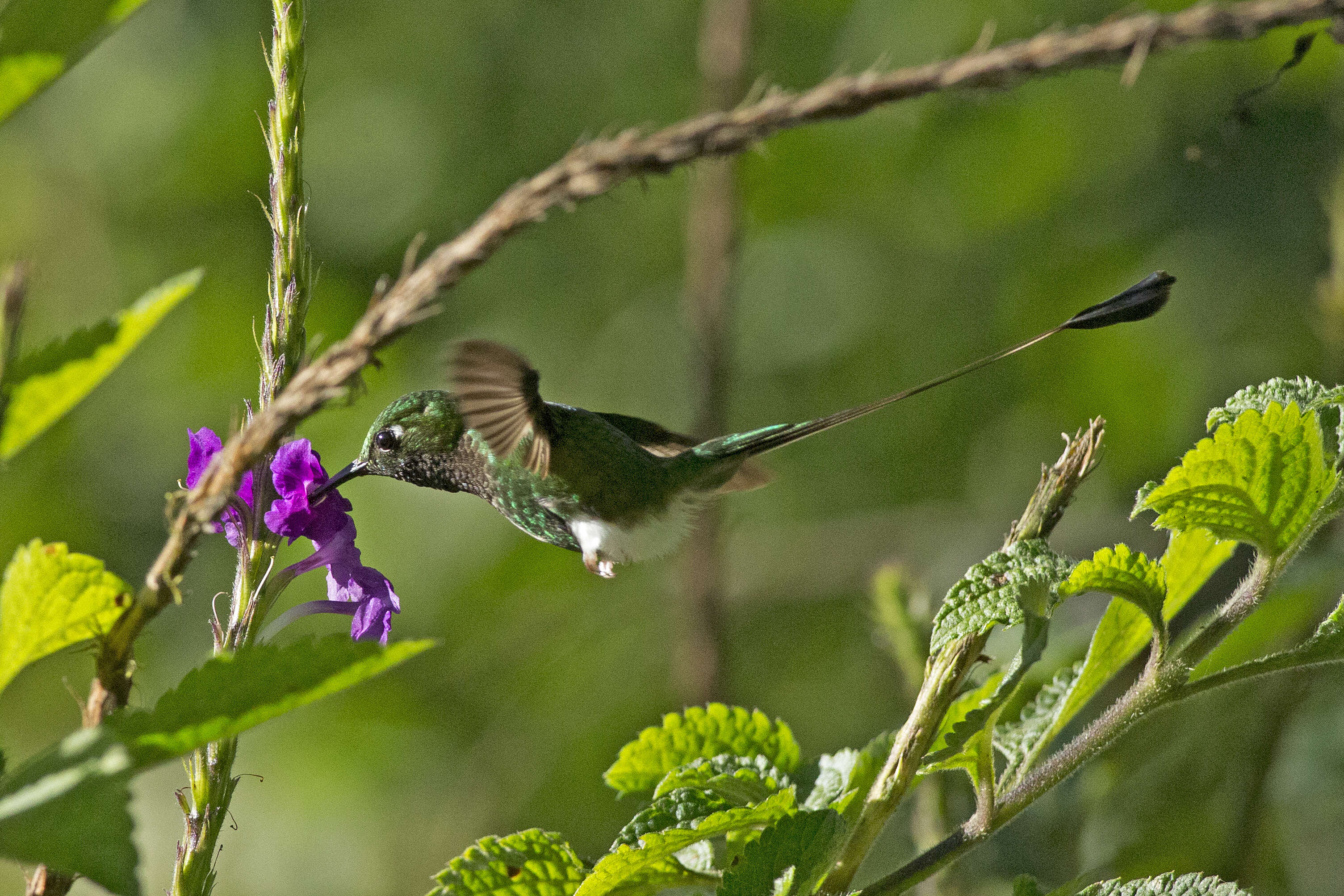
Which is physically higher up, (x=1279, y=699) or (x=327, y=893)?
(x=327, y=893)

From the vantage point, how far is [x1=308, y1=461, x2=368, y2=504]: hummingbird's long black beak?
4.92 ft

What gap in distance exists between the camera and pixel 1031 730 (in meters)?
1.29

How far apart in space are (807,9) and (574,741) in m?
3.10

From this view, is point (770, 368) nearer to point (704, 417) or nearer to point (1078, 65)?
point (704, 417)

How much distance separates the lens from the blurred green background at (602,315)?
171 inches

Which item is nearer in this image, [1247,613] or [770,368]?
[1247,613]

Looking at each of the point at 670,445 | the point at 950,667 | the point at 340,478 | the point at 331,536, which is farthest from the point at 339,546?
the point at 670,445

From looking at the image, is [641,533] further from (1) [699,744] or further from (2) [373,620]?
(1) [699,744]

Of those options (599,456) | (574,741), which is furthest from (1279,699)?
(574,741)

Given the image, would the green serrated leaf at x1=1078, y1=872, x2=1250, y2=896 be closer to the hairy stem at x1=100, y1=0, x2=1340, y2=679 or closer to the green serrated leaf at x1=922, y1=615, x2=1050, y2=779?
the green serrated leaf at x1=922, y1=615, x2=1050, y2=779

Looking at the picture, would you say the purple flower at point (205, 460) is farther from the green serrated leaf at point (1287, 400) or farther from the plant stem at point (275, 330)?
the green serrated leaf at point (1287, 400)

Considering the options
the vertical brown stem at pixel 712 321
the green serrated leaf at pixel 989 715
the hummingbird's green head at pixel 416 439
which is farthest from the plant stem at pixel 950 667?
the vertical brown stem at pixel 712 321

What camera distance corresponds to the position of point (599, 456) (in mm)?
2449

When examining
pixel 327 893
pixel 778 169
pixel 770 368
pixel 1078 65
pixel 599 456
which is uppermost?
pixel 778 169
